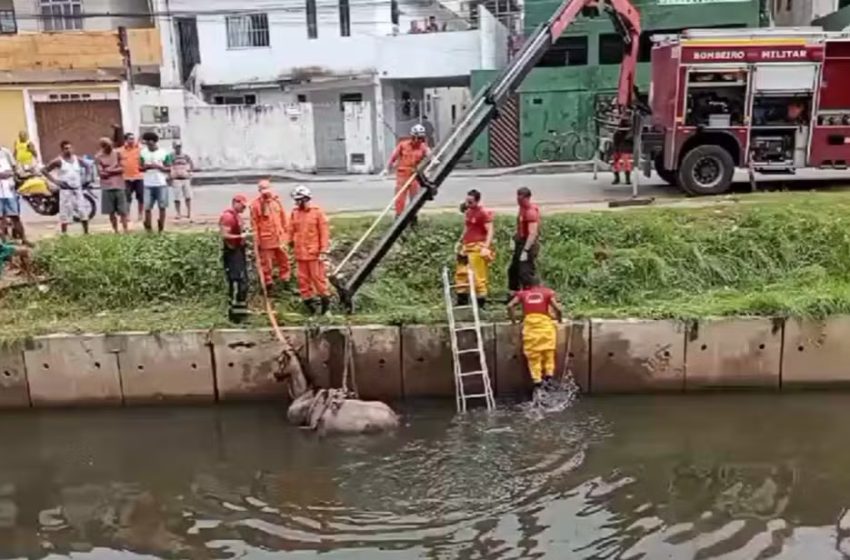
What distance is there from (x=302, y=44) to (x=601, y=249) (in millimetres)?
19452

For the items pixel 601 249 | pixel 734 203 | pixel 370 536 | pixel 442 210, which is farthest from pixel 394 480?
pixel 734 203

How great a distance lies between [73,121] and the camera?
88.9ft

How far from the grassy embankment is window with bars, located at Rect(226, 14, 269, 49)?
60.6 feet

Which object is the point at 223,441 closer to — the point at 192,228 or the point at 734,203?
the point at 192,228

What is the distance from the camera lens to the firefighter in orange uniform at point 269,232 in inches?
443

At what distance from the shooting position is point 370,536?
7.85 meters

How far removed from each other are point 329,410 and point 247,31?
2266 cm

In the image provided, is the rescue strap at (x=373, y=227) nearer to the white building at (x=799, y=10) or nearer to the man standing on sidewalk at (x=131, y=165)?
the man standing on sidewalk at (x=131, y=165)

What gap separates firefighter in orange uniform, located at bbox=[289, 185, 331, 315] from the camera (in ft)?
36.0

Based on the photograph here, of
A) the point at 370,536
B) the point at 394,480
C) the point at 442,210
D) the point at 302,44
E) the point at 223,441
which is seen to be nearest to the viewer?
the point at 370,536

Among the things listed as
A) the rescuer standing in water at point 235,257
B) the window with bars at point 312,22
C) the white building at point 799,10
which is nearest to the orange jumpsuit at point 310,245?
the rescuer standing in water at point 235,257

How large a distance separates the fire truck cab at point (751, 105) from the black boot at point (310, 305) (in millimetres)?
7650

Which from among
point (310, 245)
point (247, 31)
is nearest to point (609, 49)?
point (247, 31)

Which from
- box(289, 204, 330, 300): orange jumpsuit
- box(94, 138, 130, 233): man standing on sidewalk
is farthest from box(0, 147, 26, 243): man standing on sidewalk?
box(289, 204, 330, 300): orange jumpsuit
